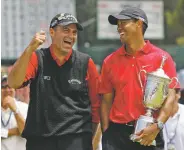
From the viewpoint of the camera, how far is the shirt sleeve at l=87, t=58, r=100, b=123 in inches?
224

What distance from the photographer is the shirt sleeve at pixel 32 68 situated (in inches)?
215

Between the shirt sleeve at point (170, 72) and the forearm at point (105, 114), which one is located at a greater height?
the shirt sleeve at point (170, 72)

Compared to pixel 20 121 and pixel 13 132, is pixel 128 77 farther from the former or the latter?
pixel 13 132

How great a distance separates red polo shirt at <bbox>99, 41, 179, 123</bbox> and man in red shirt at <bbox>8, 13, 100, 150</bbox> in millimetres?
254

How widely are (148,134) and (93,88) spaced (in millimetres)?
699

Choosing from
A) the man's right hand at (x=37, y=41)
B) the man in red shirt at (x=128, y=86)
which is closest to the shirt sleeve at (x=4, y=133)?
the man in red shirt at (x=128, y=86)

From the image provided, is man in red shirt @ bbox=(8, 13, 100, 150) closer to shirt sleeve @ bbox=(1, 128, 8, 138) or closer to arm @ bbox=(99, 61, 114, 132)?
arm @ bbox=(99, 61, 114, 132)

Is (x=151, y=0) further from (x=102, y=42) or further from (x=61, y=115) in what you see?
(x=61, y=115)

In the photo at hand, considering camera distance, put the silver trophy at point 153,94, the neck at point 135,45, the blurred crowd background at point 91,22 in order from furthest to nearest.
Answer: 1. the blurred crowd background at point 91,22
2. the neck at point 135,45
3. the silver trophy at point 153,94

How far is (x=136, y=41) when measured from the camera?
5.44m

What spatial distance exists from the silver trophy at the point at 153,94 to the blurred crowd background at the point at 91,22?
216 inches

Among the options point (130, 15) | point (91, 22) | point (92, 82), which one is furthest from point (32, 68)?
point (91, 22)

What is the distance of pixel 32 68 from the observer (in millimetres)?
5523

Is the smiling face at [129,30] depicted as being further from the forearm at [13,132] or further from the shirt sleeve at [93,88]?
the forearm at [13,132]
